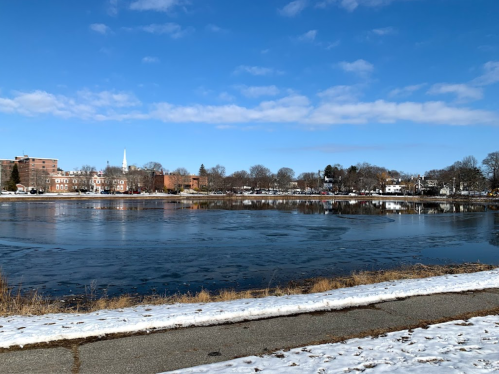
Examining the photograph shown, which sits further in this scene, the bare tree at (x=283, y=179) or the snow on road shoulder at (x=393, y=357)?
the bare tree at (x=283, y=179)

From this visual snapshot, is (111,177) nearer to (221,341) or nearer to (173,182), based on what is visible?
(173,182)

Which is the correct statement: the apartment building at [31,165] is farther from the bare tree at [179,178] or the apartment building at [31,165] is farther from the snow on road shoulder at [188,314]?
the snow on road shoulder at [188,314]

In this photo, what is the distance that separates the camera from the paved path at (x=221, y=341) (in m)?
6.07

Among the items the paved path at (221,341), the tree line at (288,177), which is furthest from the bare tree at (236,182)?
the paved path at (221,341)

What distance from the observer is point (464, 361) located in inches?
236

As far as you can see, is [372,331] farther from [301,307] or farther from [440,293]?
[440,293]

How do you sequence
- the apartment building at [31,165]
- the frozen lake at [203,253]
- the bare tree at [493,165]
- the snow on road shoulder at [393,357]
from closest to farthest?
the snow on road shoulder at [393,357] < the frozen lake at [203,253] < the bare tree at [493,165] < the apartment building at [31,165]

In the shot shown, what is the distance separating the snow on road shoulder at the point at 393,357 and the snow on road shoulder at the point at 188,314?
2149 millimetres

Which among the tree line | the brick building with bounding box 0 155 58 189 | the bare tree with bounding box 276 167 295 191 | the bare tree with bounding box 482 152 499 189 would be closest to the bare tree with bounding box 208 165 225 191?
the tree line

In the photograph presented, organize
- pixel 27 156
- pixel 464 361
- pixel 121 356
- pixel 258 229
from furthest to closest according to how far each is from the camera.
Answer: pixel 27 156, pixel 258 229, pixel 121 356, pixel 464 361

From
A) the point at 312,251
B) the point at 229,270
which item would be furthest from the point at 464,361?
the point at 312,251

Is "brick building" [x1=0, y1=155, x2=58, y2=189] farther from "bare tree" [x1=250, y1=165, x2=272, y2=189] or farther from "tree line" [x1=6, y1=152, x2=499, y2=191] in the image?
"bare tree" [x1=250, y1=165, x2=272, y2=189]

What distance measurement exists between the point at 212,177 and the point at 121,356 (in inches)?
5878

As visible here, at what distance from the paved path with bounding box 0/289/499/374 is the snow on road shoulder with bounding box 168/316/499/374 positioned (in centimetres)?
39
